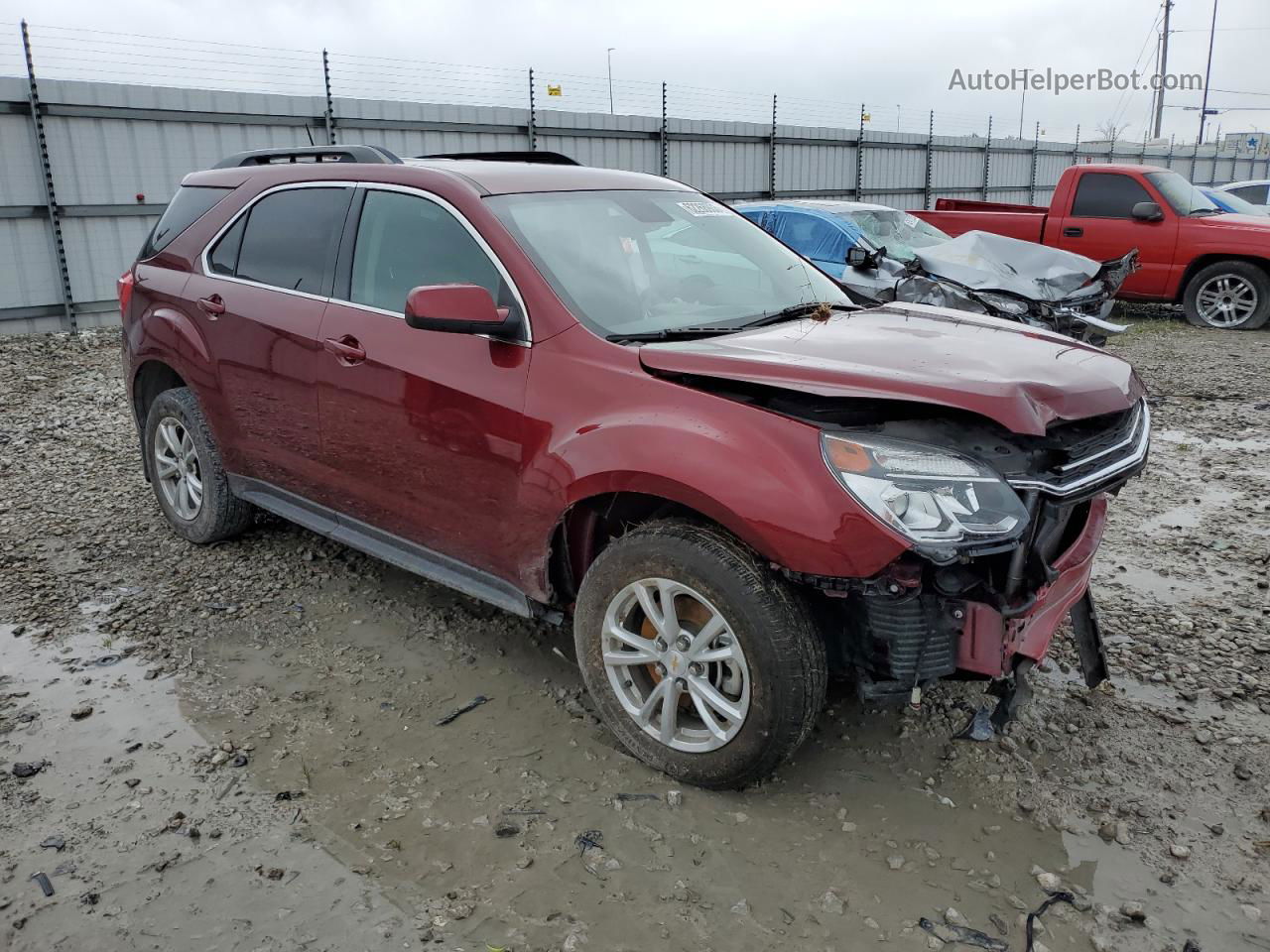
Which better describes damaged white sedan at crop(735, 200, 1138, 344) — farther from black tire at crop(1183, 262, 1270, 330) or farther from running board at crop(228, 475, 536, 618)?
running board at crop(228, 475, 536, 618)

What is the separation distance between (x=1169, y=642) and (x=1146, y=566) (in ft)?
2.70

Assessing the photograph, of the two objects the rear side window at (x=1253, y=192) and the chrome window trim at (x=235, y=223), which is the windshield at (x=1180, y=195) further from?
the chrome window trim at (x=235, y=223)

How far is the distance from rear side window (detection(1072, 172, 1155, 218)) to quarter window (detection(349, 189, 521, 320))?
1067 cm

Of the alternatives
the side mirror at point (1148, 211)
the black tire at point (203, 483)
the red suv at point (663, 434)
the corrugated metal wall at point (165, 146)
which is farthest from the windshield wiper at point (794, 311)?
the side mirror at point (1148, 211)

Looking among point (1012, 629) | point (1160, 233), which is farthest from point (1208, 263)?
point (1012, 629)

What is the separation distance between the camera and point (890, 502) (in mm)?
2455

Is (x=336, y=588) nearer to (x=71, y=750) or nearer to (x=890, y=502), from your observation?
(x=71, y=750)

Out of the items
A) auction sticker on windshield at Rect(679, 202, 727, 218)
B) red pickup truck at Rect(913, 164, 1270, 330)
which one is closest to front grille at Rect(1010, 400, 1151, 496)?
auction sticker on windshield at Rect(679, 202, 727, 218)

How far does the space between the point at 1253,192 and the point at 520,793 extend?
1958cm

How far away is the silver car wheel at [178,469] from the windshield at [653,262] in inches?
88.5

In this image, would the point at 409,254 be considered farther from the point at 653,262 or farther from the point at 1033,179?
the point at 1033,179

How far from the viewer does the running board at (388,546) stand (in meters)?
3.34

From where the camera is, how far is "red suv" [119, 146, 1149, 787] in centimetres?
254

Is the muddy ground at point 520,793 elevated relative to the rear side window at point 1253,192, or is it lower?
lower
